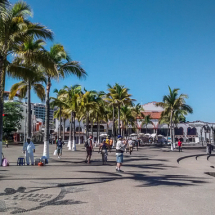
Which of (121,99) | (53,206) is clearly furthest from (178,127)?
(53,206)

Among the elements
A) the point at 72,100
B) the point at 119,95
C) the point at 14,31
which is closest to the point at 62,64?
the point at 14,31

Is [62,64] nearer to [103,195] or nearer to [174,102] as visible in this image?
[103,195]

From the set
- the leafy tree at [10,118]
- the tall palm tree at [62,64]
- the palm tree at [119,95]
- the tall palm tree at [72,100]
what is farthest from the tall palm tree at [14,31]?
the leafy tree at [10,118]

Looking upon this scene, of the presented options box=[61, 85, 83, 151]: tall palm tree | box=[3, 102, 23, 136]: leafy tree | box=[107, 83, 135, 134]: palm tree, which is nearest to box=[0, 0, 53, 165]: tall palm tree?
box=[61, 85, 83, 151]: tall palm tree

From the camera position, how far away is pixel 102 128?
8575 centimetres

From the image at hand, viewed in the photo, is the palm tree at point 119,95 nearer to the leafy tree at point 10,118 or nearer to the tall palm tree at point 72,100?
the tall palm tree at point 72,100

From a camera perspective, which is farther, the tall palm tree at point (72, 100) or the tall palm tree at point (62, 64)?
the tall palm tree at point (72, 100)

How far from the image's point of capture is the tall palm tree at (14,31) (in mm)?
13102

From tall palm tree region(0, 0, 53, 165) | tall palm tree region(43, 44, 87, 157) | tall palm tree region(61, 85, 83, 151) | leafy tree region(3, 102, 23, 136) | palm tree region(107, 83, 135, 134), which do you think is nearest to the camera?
tall palm tree region(0, 0, 53, 165)

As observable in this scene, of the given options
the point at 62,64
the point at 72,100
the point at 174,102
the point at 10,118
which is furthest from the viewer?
the point at 10,118

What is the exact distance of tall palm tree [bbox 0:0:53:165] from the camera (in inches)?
516

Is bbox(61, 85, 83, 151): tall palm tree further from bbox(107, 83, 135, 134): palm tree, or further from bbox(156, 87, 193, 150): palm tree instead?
bbox(156, 87, 193, 150): palm tree

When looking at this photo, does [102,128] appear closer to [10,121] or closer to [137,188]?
[10,121]

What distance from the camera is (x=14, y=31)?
13.6 metres
